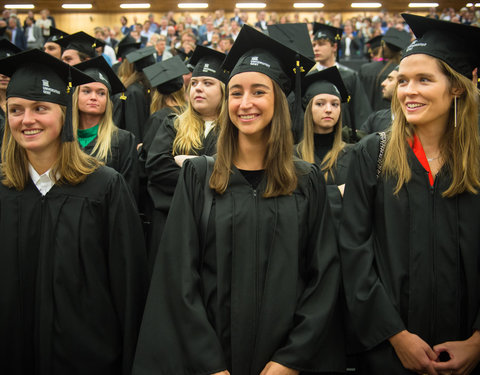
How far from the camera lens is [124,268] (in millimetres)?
2559

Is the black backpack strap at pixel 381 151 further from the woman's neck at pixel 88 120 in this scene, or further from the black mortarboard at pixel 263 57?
the woman's neck at pixel 88 120

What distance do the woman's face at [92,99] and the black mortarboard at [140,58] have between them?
1.98 m

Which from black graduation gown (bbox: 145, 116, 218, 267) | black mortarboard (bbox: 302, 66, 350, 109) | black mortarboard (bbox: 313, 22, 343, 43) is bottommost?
black graduation gown (bbox: 145, 116, 218, 267)

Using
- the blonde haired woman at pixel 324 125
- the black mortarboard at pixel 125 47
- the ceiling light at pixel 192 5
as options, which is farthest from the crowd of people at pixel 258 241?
the ceiling light at pixel 192 5

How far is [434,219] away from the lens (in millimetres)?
2246

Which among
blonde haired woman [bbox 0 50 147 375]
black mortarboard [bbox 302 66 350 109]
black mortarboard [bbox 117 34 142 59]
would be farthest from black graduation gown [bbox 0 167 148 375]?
black mortarboard [bbox 117 34 142 59]

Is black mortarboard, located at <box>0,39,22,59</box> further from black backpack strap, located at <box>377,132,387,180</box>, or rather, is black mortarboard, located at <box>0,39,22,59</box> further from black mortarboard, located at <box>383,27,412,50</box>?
black mortarboard, located at <box>383,27,412,50</box>

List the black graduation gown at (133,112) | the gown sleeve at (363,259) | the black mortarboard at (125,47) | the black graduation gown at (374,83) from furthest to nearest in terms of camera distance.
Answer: the black mortarboard at (125,47) → the black graduation gown at (374,83) → the black graduation gown at (133,112) → the gown sleeve at (363,259)

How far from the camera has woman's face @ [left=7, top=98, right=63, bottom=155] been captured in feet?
8.27

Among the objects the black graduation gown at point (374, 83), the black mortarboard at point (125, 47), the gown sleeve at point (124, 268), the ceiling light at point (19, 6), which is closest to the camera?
the gown sleeve at point (124, 268)

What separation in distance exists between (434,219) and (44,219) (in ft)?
6.79

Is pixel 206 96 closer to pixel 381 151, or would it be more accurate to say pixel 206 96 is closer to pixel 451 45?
pixel 381 151

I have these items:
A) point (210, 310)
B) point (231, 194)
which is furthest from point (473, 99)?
point (210, 310)

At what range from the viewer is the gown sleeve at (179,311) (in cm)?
211
